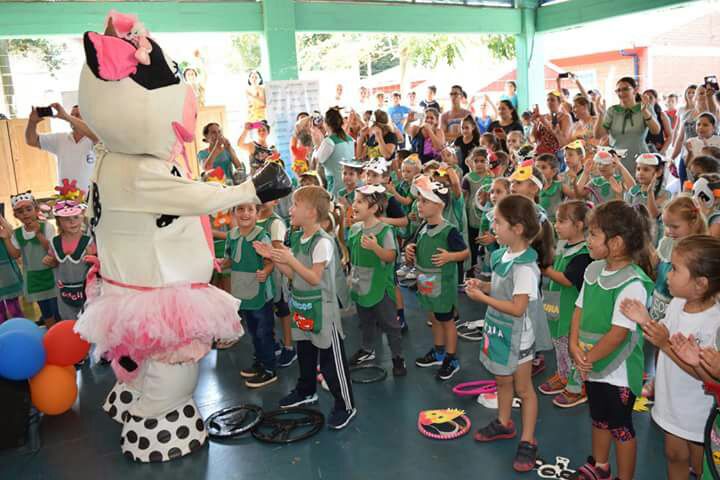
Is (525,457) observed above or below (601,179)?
below

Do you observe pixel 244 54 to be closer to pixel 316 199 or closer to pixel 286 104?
pixel 286 104

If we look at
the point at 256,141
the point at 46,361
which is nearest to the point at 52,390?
the point at 46,361

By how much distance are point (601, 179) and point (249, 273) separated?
2812 millimetres

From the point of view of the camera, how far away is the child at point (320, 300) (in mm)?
3125

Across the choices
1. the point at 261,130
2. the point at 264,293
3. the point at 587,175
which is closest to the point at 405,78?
the point at 261,130

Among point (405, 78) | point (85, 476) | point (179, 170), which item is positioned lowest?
point (85, 476)

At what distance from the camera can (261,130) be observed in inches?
295

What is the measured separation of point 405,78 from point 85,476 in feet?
57.9

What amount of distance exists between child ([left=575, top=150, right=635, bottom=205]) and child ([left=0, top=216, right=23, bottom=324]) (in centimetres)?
427

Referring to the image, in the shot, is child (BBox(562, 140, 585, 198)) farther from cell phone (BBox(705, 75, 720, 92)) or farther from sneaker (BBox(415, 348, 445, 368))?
cell phone (BBox(705, 75, 720, 92))

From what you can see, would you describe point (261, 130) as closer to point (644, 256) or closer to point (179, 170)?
point (179, 170)

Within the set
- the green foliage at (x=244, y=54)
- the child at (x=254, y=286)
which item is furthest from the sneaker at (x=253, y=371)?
the green foliage at (x=244, y=54)

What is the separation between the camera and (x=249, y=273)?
374 centimetres

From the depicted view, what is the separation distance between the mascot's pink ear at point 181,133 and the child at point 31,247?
2.16 metres
